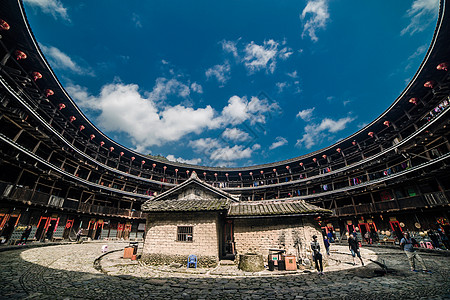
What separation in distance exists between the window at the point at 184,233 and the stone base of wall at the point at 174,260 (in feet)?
3.03

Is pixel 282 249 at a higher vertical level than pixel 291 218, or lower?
lower

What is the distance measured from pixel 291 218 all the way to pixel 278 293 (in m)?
5.63

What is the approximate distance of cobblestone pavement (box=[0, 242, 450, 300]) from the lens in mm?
5957

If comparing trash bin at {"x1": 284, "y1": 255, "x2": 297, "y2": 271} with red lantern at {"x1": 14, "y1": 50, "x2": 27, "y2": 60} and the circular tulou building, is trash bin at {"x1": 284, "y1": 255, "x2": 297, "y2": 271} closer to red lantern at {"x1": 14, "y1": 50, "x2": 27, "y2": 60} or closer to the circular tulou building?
the circular tulou building

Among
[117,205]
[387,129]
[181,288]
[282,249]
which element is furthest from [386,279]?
[117,205]

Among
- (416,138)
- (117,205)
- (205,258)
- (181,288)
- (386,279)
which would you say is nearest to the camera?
(181,288)

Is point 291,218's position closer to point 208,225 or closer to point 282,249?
point 282,249

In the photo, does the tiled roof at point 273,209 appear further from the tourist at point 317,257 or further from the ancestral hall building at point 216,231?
the tourist at point 317,257

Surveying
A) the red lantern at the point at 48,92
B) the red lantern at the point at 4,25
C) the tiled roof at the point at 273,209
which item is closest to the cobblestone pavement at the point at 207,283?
the tiled roof at the point at 273,209

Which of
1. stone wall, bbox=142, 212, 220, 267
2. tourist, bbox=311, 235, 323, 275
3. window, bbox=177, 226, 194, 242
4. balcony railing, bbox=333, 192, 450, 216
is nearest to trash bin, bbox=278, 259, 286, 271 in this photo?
tourist, bbox=311, 235, 323, 275

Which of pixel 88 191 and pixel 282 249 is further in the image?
pixel 88 191

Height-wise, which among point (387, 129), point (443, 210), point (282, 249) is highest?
point (387, 129)

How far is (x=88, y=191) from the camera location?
83.2ft

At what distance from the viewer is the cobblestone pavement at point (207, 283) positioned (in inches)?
235
